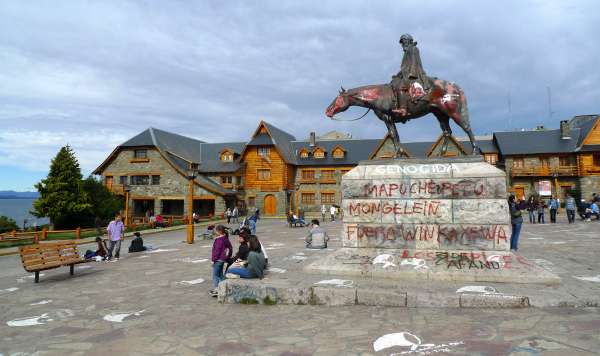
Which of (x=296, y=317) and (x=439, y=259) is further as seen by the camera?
(x=439, y=259)

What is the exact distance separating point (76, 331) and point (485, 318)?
19.1 feet

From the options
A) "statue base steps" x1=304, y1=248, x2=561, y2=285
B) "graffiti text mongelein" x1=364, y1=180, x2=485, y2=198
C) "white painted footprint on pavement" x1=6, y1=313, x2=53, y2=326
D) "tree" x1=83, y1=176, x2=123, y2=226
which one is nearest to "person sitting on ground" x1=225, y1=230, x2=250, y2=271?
"statue base steps" x1=304, y1=248, x2=561, y2=285

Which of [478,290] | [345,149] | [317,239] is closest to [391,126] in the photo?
[478,290]

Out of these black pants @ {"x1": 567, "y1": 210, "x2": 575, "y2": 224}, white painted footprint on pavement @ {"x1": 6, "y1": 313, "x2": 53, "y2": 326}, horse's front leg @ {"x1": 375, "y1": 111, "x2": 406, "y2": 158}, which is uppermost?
horse's front leg @ {"x1": 375, "y1": 111, "x2": 406, "y2": 158}

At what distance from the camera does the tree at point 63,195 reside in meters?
28.4

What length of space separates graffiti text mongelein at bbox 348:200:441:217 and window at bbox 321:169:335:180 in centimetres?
3535

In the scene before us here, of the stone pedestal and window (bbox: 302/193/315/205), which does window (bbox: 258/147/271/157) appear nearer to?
window (bbox: 302/193/315/205)

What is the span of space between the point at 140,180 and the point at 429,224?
128 feet

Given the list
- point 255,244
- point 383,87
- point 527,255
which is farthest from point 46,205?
point 527,255

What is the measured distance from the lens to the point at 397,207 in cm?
735

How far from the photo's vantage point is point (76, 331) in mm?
5125

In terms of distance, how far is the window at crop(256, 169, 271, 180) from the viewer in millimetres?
42244

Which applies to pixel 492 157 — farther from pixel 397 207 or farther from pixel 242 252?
pixel 242 252

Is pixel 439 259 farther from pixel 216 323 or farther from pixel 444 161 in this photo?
pixel 216 323
